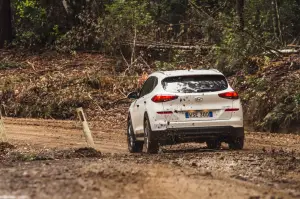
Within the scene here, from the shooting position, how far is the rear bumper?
14.6 m

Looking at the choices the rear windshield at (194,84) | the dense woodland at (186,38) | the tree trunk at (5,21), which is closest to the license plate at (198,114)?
the rear windshield at (194,84)

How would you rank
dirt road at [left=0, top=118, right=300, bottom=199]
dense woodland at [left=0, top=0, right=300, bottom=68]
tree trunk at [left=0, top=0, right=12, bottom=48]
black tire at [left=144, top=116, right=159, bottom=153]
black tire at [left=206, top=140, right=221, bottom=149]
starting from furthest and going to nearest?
1. tree trunk at [left=0, top=0, right=12, bottom=48]
2. dense woodland at [left=0, top=0, right=300, bottom=68]
3. black tire at [left=206, top=140, right=221, bottom=149]
4. black tire at [left=144, top=116, right=159, bottom=153]
5. dirt road at [left=0, top=118, right=300, bottom=199]

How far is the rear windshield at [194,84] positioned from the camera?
1468 cm

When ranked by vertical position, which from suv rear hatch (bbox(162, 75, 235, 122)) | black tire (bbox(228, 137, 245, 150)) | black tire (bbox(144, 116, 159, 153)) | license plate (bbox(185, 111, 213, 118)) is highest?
suv rear hatch (bbox(162, 75, 235, 122))

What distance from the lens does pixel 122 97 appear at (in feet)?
88.3

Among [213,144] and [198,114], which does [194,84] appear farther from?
[213,144]

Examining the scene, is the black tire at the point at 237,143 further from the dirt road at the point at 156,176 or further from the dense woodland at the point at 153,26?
the dense woodland at the point at 153,26

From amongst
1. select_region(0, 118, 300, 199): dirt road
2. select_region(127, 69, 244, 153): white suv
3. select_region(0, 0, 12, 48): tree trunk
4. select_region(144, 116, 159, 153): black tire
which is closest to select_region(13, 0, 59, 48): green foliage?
select_region(0, 0, 12, 48): tree trunk

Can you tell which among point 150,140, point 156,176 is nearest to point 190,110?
point 150,140

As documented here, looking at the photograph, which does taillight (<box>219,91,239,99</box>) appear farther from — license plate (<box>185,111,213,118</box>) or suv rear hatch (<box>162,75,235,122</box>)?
license plate (<box>185,111,213,118</box>)

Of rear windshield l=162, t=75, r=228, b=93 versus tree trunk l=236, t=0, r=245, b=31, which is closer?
rear windshield l=162, t=75, r=228, b=93

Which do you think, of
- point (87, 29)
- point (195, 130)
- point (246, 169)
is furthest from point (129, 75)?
point (246, 169)

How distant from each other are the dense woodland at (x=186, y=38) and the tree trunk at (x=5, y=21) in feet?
0.17

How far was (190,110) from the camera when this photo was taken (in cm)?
1458
